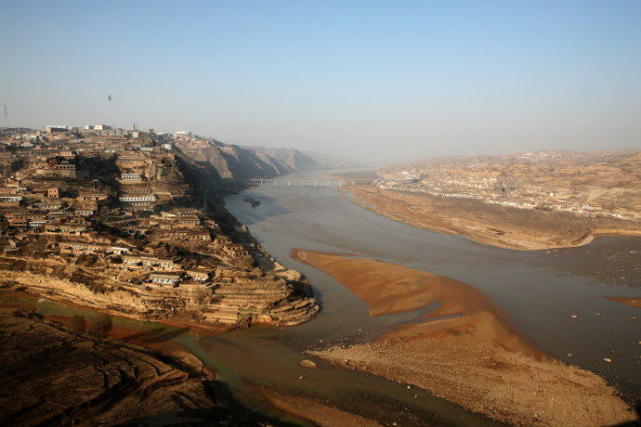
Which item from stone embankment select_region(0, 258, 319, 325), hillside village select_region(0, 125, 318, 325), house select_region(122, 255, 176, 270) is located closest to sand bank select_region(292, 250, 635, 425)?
stone embankment select_region(0, 258, 319, 325)

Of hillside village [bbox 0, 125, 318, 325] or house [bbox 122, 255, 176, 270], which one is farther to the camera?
house [bbox 122, 255, 176, 270]

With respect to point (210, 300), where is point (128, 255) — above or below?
above

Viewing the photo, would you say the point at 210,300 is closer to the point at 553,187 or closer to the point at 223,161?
the point at 553,187

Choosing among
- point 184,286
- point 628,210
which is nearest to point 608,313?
point 184,286

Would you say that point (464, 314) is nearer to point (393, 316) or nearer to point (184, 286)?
point (393, 316)

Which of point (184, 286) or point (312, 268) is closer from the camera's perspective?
point (184, 286)

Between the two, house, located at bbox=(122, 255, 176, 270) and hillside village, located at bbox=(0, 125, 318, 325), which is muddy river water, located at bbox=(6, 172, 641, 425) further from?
house, located at bbox=(122, 255, 176, 270)

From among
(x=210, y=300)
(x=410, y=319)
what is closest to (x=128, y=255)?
(x=210, y=300)
